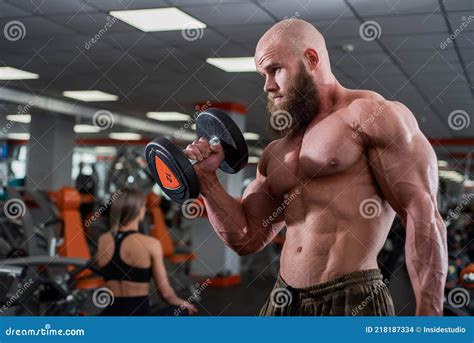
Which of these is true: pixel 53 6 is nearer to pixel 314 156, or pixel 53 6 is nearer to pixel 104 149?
pixel 314 156

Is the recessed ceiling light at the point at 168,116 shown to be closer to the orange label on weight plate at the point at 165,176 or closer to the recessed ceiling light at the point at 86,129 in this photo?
the recessed ceiling light at the point at 86,129

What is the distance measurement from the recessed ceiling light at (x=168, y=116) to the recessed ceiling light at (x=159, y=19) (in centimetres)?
404

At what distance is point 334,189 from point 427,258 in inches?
9.2

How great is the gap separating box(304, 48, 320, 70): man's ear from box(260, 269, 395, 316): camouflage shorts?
0.44 meters

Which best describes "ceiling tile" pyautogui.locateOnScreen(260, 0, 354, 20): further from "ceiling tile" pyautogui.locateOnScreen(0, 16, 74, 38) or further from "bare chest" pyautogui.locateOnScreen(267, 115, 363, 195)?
"bare chest" pyautogui.locateOnScreen(267, 115, 363, 195)

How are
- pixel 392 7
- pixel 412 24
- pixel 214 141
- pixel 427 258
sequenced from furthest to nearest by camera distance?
pixel 412 24, pixel 392 7, pixel 214 141, pixel 427 258

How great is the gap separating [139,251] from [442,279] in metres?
1.52

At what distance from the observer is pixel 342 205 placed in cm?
131

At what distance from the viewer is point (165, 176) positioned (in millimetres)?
1398

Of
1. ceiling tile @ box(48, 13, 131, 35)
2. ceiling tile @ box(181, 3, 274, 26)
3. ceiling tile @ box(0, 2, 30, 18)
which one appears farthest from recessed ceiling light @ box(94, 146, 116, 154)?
ceiling tile @ box(181, 3, 274, 26)

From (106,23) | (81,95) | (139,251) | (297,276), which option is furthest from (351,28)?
(81,95)

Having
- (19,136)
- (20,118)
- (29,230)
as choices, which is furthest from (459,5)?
(19,136)

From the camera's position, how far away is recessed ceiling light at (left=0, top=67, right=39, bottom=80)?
16.7ft
